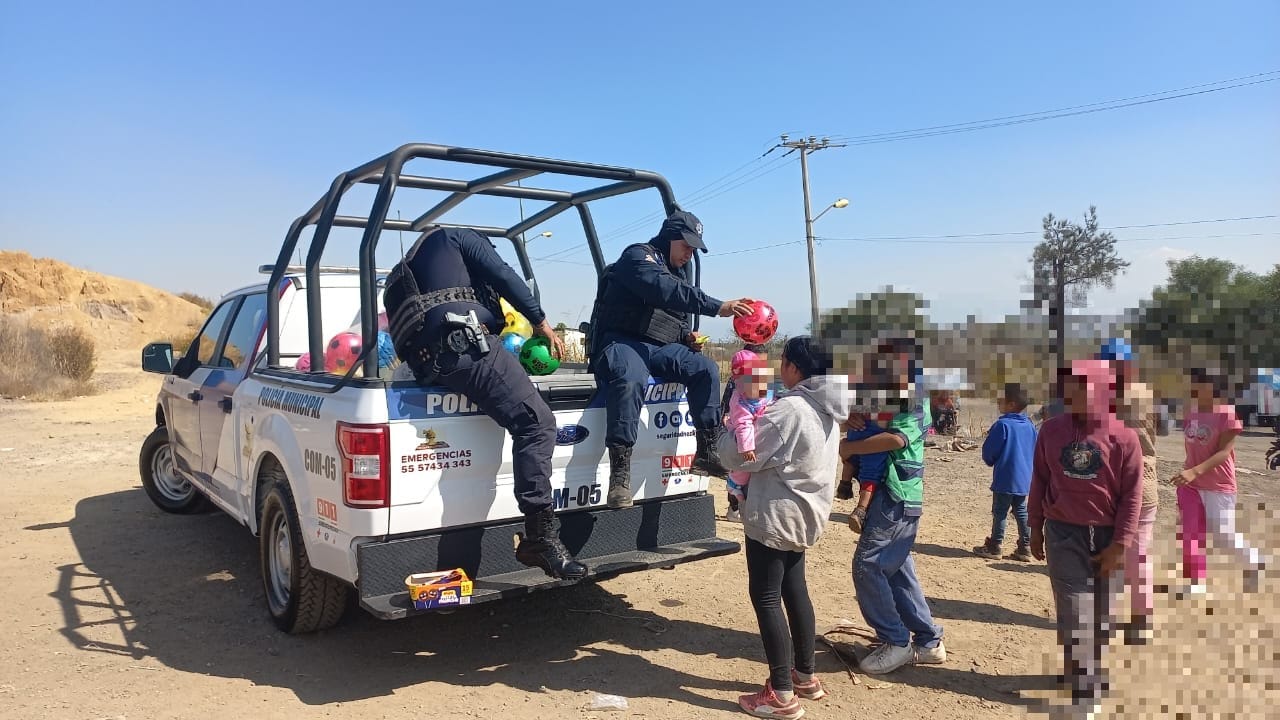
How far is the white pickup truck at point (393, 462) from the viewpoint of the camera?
362cm

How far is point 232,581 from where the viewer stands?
559 cm

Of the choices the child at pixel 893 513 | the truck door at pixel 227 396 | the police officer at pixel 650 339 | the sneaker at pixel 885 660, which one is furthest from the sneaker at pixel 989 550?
the truck door at pixel 227 396

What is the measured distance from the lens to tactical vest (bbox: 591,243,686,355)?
4422mm

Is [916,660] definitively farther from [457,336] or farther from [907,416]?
[457,336]

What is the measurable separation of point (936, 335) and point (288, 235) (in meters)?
3.89

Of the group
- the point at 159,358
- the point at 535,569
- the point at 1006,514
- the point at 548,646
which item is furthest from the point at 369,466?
the point at 1006,514

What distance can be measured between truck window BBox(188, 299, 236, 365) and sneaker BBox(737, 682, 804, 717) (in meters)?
4.84

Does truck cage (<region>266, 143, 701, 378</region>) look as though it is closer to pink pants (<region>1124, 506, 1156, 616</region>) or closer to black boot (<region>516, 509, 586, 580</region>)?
black boot (<region>516, 509, 586, 580</region>)

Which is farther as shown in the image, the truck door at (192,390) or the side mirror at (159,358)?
the side mirror at (159,358)

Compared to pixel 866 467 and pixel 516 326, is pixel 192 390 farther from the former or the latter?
pixel 866 467

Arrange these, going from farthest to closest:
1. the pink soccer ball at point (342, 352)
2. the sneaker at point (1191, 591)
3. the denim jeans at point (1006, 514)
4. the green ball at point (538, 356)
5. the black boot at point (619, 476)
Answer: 1. the denim jeans at point (1006, 514)
2. the pink soccer ball at point (342, 352)
3. the sneaker at point (1191, 591)
4. the green ball at point (538, 356)
5. the black boot at point (619, 476)

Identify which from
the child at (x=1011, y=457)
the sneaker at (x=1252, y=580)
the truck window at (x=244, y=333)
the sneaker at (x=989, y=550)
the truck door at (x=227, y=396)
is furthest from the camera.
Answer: the sneaker at (x=989, y=550)

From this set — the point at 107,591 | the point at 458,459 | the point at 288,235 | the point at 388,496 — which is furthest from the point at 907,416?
the point at 107,591

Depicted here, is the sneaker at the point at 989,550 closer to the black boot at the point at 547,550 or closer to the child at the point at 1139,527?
the child at the point at 1139,527
